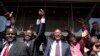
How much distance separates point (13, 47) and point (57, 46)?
0.87 metres

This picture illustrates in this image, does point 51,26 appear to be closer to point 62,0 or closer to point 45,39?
point 62,0

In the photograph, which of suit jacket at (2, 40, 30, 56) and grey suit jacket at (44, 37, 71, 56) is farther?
grey suit jacket at (44, 37, 71, 56)

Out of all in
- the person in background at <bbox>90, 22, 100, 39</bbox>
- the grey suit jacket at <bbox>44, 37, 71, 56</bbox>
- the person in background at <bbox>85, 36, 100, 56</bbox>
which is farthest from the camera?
the person in background at <bbox>90, 22, 100, 39</bbox>

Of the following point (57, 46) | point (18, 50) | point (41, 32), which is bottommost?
point (57, 46)

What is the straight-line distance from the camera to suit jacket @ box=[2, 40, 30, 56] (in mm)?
5000

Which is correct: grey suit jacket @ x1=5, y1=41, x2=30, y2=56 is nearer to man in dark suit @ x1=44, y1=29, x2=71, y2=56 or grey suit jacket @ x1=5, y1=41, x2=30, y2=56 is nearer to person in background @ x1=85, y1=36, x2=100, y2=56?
man in dark suit @ x1=44, y1=29, x2=71, y2=56

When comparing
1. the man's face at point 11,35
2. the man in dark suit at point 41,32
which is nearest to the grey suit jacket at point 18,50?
the man's face at point 11,35

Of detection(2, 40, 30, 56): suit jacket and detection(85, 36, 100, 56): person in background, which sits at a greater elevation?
detection(2, 40, 30, 56): suit jacket

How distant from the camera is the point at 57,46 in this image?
218 inches

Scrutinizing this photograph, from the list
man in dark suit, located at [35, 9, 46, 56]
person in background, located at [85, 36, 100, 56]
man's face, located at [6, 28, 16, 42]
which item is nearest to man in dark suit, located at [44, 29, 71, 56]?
man in dark suit, located at [35, 9, 46, 56]

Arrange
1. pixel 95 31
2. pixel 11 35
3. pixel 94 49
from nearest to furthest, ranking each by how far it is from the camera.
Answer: pixel 11 35 < pixel 94 49 < pixel 95 31

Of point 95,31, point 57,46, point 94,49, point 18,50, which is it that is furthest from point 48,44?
point 95,31

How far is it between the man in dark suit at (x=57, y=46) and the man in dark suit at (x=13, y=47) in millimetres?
512

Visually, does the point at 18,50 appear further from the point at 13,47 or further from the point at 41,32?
the point at 41,32
